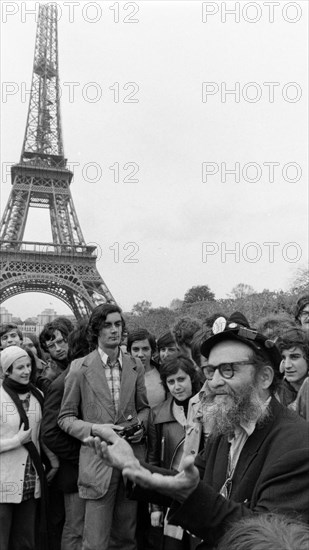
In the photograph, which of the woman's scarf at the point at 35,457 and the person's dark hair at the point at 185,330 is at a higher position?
the person's dark hair at the point at 185,330

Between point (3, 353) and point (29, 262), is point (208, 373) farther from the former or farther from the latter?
point (29, 262)

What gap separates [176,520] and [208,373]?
6.40ft

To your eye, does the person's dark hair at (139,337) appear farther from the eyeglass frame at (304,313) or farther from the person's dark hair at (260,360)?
the person's dark hair at (260,360)

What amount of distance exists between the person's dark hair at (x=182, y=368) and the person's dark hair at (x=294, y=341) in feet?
2.29

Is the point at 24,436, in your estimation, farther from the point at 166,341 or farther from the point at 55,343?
the point at 166,341

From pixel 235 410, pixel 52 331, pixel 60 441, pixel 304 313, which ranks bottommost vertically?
pixel 60 441

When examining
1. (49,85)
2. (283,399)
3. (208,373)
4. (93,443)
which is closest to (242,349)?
(93,443)

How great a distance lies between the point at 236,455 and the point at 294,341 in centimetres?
225

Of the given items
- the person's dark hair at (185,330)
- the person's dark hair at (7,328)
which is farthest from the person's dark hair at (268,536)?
the person's dark hair at (7,328)

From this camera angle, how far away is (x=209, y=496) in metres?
1.83

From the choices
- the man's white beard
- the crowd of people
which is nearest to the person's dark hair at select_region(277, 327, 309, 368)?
the crowd of people

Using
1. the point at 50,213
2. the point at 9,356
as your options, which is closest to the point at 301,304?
the point at 9,356

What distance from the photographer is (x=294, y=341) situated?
14.4 ft

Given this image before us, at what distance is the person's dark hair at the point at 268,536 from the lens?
115 cm
